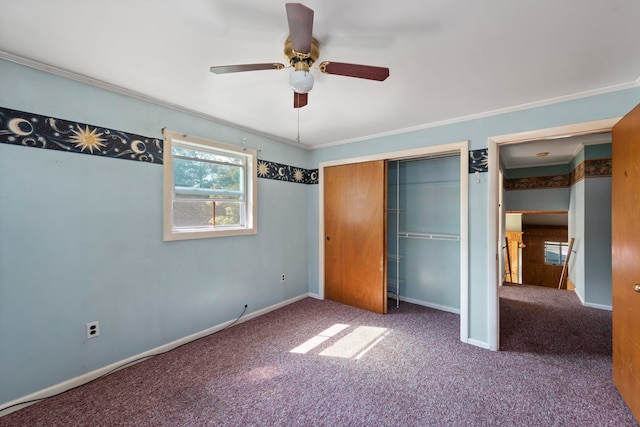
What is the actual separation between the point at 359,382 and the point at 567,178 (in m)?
5.73

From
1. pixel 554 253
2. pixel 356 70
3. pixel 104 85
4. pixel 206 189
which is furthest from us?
pixel 554 253

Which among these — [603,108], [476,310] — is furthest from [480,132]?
[476,310]

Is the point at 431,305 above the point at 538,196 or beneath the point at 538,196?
beneath

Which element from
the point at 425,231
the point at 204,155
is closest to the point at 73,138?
the point at 204,155

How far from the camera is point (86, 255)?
6.56 ft

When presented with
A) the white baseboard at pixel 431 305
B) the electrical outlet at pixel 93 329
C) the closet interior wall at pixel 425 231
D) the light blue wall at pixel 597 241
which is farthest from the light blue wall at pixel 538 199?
the electrical outlet at pixel 93 329

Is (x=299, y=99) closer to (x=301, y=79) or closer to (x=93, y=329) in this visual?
(x=301, y=79)

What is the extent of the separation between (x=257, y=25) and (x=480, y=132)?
230cm

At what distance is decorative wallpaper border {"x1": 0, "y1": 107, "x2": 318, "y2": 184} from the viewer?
173 cm

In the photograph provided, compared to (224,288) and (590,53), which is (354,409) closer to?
(224,288)

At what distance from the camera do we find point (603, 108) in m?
2.12

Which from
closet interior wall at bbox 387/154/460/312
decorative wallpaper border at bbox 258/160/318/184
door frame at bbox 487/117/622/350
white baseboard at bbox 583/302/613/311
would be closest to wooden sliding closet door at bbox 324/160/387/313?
decorative wallpaper border at bbox 258/160/318/184

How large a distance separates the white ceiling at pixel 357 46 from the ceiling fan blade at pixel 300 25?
18 cm

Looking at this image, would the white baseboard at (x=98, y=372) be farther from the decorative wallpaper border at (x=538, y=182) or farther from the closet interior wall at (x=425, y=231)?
the decorative wallpaper border at (x=538, y=182)
